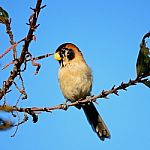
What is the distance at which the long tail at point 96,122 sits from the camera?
4.31 metres

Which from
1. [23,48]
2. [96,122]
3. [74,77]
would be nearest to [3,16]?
[23,48]

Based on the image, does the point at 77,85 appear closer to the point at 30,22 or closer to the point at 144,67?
the point at 144,67

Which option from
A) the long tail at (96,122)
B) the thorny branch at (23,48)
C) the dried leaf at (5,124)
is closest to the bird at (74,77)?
the long tail at (96,122)

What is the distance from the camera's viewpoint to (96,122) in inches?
198

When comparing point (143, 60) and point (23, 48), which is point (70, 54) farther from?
point (23, 48)

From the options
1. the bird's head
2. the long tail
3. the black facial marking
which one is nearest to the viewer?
the long tail

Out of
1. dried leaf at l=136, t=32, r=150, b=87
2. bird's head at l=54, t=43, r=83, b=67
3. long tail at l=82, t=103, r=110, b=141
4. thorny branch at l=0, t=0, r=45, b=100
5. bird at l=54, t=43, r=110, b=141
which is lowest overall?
dried leaf at l=136, t=32, r=150, b=87

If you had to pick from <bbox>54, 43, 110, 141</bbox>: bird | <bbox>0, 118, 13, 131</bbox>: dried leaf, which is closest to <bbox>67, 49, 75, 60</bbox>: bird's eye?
<bbox>54, 43, 110, 141</bbox>: bird

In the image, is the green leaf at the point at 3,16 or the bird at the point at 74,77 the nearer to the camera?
the green leaf at the point at 3,16

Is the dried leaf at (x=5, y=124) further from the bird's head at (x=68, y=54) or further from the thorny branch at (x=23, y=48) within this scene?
the bird's head at (x=68, y=54)

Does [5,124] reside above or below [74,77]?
below

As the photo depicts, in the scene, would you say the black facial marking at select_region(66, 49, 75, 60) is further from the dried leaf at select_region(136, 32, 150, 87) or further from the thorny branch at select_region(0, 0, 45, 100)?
the thorny branch at select_region(0, 0, 45, 100)

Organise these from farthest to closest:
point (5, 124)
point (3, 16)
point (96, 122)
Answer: point (96, 122), point (3, 16), point (5, 124)

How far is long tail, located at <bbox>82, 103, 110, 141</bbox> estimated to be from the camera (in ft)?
14.1
